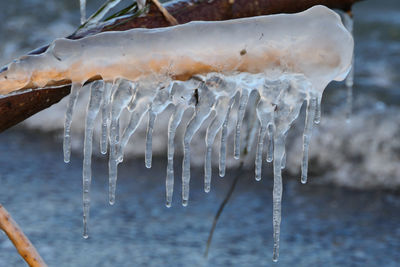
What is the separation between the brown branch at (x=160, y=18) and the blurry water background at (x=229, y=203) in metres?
1.12

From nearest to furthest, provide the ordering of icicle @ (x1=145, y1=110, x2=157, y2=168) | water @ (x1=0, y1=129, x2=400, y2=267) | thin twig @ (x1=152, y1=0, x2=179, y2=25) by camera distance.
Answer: icicle @ (x1=145, y1=110, x2=157, y2=168) < thin twig @ (x1=152, y1=0, x2=179, y2=25) < water @ (x1=0, y1=129, x2=400, y2=267)

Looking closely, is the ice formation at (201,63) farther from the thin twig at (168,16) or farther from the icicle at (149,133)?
the thin twig at (168,16)

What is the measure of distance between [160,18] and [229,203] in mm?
1697

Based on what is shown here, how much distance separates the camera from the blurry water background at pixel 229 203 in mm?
2582

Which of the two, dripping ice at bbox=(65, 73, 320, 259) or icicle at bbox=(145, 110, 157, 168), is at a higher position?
dripping ice at bbox=(65, 73, 320, 259)

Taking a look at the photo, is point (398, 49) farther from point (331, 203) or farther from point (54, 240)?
point (54, 240)

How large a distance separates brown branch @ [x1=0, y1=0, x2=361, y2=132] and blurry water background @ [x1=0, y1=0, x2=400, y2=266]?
1123 millimetres

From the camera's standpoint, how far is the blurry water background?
258cm

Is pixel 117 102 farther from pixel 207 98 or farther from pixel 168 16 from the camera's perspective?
pixel 168 16

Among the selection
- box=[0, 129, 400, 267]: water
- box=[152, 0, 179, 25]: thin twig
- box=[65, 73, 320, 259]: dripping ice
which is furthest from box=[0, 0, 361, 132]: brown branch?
box=[0, 129, 400, 267]: water

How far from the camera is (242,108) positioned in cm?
119

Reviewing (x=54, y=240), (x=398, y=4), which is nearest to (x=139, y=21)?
(x=54, y=240)

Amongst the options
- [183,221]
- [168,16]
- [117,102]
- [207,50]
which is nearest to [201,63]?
[207,50]

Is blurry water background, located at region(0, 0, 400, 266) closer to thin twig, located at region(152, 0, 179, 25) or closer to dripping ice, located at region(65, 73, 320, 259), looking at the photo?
thin twig, located at region(152, 0, 179, 25)
